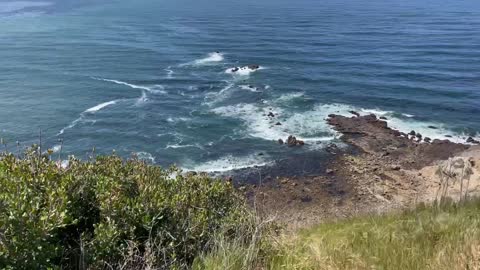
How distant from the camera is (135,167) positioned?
1434 centimetres

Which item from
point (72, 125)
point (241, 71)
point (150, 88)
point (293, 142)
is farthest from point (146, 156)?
point (241, 71)

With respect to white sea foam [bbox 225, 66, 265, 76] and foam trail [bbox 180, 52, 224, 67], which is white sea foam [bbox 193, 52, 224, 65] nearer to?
foam trail [bbox 180, 52, 224, 67]

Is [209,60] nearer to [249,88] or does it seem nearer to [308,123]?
[249,88]

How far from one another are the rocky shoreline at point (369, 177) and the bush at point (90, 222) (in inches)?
1062

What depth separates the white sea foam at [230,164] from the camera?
47.0m

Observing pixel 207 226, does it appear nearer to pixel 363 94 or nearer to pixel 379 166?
pixel 379 166

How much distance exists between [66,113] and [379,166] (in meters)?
39.8

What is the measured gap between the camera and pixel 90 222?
9.30 meters

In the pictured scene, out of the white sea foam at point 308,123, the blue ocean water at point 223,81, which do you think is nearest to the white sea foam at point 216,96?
the blue ocean water at point 223,81

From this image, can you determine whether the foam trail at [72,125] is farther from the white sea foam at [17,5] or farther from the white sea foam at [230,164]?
the white sea foam at [17,5]

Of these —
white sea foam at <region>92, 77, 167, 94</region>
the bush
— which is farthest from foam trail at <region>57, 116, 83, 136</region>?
the bush

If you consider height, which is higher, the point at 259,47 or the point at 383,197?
the point at 259,47

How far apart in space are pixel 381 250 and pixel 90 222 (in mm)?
5670

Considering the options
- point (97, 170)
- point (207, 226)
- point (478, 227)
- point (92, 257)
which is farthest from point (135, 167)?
point (478, 227)
